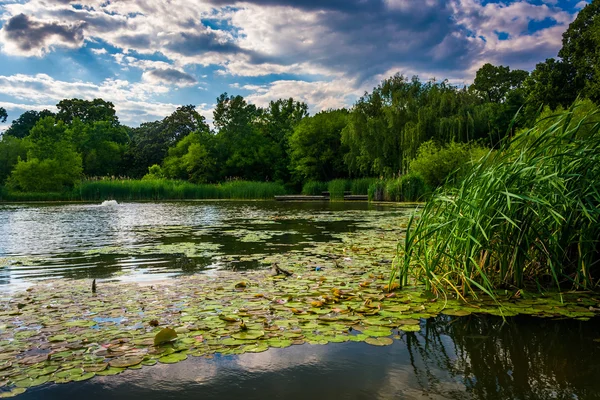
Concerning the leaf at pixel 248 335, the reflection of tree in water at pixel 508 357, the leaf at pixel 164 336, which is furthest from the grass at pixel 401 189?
the leaf at pixel 164 336

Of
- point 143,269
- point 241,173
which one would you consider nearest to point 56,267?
point 143,269

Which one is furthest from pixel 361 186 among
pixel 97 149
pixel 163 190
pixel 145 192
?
pixel 97 149

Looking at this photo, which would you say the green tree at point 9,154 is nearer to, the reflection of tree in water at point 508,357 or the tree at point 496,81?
the reflection of tree in water at point 508,357

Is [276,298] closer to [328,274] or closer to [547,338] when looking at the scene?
[328,274]

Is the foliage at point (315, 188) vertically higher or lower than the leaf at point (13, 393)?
higher

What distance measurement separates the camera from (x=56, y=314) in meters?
3.14

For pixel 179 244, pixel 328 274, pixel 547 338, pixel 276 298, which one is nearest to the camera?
pixel 547 338

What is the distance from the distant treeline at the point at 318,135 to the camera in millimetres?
24359

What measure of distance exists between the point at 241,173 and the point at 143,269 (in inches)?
1499

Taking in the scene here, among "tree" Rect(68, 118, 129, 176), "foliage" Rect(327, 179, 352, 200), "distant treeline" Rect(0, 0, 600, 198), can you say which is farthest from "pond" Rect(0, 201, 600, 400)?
"tree" Rect(68, 118, 129, 176)

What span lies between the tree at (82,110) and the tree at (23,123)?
2535mm

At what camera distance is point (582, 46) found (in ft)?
79.7

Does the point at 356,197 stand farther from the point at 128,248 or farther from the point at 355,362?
the point at 355,362

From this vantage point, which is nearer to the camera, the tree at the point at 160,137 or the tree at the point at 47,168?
the tree at the point at 47,168
